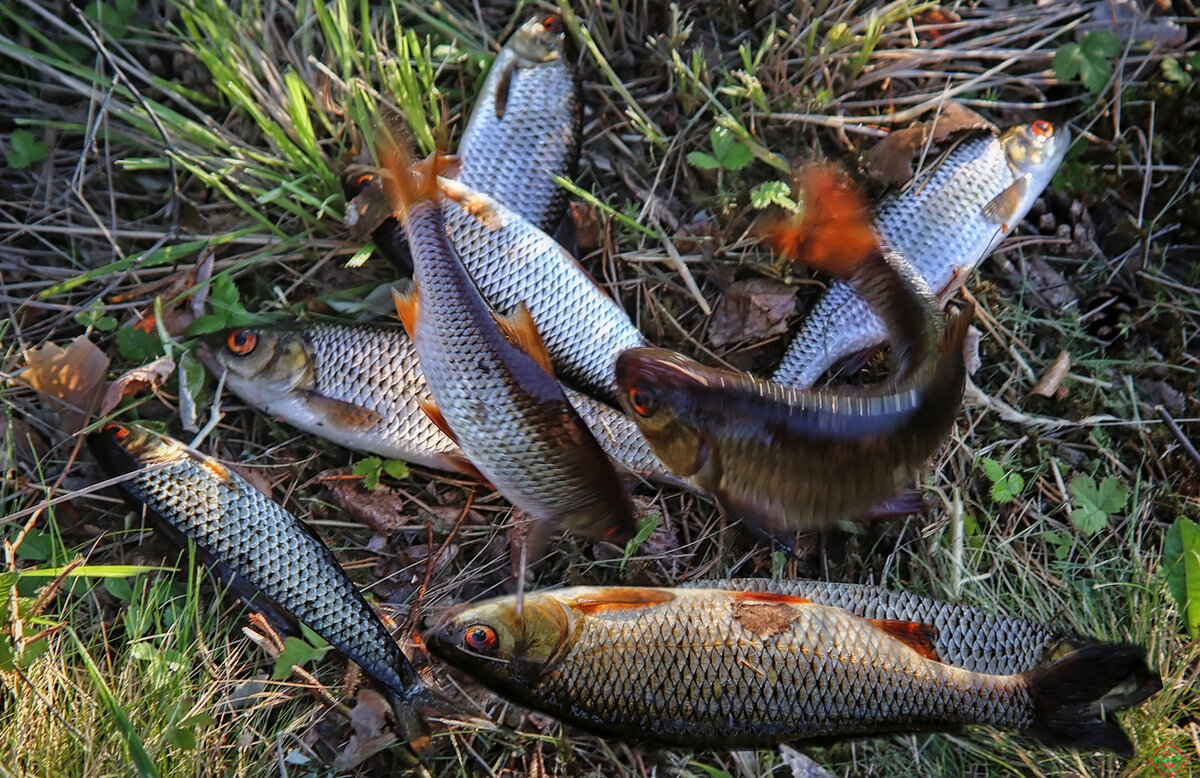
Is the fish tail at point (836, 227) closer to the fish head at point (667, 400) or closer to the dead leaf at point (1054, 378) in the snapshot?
the fish head at point (667, 400)

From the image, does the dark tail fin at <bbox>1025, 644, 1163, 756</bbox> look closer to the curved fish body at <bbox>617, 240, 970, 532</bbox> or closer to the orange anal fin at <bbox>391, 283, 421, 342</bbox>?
the curved fish body at <bbox>617, 240, 970, 532</bbox>

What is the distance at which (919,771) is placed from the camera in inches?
125

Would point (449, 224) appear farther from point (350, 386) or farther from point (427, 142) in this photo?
point (350, 386)

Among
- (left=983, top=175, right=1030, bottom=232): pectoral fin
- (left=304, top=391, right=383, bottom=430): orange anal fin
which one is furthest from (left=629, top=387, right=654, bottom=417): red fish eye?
(left=983, top=175, right=1030, bottom=232): pectoral fin

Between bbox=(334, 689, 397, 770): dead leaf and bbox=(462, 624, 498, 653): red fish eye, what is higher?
bbox=(462, 624, 498, 653): red fish eye

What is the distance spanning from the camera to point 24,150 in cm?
383

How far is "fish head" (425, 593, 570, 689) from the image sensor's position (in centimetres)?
267

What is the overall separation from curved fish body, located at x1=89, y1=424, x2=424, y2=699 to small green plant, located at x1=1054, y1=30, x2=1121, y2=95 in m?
4.09

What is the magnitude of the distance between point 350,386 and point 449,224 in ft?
2.72

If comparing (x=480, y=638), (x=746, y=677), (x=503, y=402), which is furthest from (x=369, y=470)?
(x=746, y=677)

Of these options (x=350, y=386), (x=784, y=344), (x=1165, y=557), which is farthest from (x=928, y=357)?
(x=350, y=386)

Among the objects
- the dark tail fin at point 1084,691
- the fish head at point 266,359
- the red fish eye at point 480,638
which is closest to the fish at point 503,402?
the red fish eye at point 480,638

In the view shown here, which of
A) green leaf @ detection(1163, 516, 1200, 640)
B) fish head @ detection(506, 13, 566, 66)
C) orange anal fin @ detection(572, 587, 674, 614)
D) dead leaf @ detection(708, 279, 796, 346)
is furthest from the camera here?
fish head @ detection(506, 13, 566, 66)

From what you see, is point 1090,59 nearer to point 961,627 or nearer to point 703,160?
point 703,160
